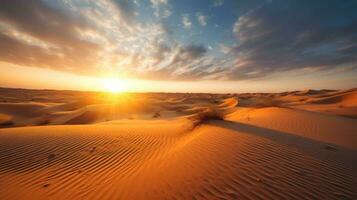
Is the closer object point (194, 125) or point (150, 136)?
point (150, 136)

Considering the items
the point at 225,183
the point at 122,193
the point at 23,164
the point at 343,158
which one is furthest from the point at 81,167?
the point at 343,158

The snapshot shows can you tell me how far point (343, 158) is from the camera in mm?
4805

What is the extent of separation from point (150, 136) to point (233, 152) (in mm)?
4534

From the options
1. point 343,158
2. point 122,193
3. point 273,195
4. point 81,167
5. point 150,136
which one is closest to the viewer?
point 273,195

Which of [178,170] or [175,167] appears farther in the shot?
[175,167]

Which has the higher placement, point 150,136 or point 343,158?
point 343,158

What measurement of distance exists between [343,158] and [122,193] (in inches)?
221

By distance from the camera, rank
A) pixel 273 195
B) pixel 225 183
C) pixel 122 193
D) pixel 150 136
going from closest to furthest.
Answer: pixel 273 195 → pixel 225 183 → pixel 122 193 → pixel 150 136

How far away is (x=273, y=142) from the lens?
5.59m

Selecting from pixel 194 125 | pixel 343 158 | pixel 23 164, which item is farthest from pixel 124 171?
pixel 343 158

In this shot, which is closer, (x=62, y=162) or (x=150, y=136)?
(x=62, y=162)

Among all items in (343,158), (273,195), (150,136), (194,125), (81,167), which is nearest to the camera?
(273,195)

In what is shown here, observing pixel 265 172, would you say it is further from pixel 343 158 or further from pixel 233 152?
pixel 343 158

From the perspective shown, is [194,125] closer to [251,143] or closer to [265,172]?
[251,143]
